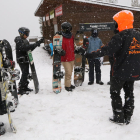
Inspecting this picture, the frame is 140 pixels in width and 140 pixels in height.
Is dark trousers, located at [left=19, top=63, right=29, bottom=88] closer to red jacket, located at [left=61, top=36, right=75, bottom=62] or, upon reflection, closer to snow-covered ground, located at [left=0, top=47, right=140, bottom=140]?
snow-covered ground, located at [left=0, top=47, right=140, bottom=140]

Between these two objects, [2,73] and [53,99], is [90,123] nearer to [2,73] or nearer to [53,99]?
[53,99]

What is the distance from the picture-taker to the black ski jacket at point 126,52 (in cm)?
239

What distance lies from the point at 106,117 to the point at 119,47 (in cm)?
154

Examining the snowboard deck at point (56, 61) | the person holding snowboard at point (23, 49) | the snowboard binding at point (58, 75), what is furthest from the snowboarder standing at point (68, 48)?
the person holding snowboard at point (23, 49)

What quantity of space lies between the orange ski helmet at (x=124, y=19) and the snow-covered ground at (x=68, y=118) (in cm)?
179

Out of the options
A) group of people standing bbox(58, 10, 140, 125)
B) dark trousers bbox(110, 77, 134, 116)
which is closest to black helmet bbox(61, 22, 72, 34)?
group of people standing bbox(58, 10, 140, 125)

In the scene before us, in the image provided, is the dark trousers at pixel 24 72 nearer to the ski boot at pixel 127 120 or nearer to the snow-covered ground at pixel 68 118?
the snow-covered ground at pixel 68 118

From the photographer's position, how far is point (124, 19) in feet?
7.91

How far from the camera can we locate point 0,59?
101 inches

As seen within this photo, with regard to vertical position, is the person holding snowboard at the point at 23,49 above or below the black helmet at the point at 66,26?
below

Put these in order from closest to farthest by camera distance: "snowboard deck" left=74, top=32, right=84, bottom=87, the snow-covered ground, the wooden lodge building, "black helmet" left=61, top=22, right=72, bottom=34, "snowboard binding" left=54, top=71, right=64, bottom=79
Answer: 1. the snow-covered ground
2. "black helmet" left=61, top=22, right=72, bottom=34
3. "snowboard binding" left=54, top=71, right=64, bottom=79
4. "snowboard deck" left=74, top=32, right=84, bottom=87
5. the wooden lodge building

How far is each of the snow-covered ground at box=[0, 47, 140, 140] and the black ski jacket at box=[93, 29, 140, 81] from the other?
39.8 inches

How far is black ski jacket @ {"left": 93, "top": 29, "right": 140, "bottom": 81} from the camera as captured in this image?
7.84ft

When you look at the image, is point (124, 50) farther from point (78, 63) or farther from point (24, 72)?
point (24, 72)
